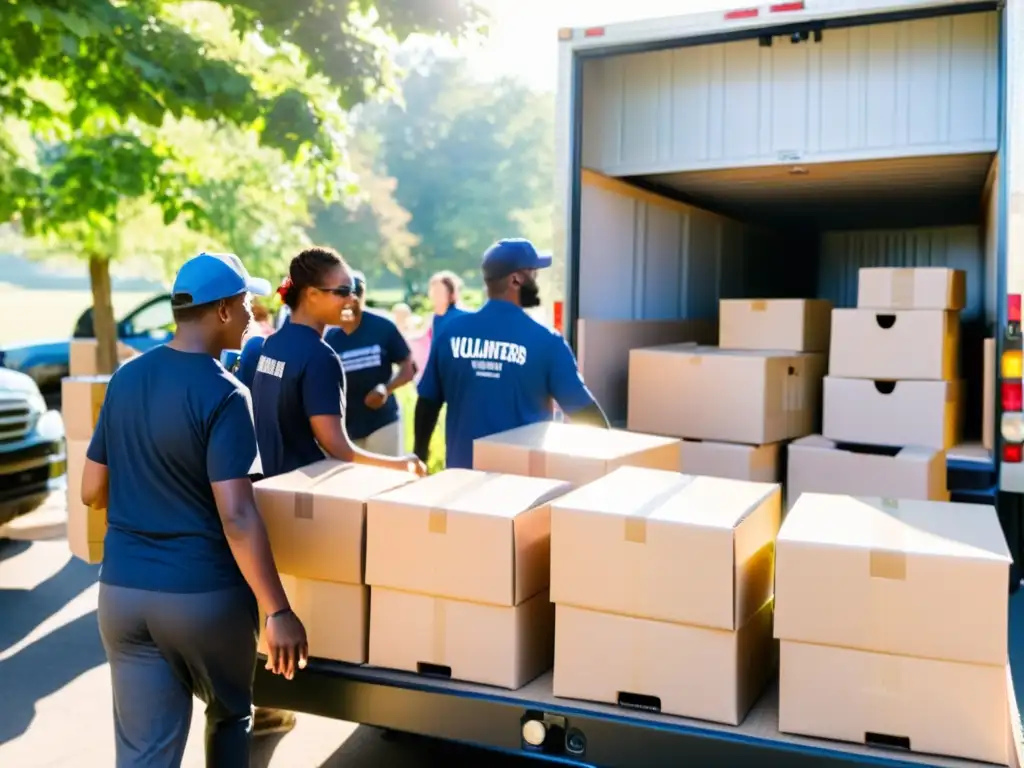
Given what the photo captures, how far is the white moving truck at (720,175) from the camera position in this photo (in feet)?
10.4

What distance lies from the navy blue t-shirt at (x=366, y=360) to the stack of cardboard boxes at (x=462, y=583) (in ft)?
10.8

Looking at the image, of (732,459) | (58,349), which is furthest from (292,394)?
(58,349)

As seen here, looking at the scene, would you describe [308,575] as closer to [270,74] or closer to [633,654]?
[633,654]

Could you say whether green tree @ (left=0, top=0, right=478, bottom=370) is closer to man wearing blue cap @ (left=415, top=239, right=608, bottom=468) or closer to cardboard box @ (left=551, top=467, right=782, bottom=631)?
man wearing blue cap @ (left=415, top=239, right=608, bottom=468)

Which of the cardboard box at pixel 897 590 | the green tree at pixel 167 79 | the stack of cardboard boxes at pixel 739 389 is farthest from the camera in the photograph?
the green tree at pixel 167 79

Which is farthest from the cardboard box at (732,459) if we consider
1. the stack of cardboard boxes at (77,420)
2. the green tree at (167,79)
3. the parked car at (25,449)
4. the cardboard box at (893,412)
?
the green tree at (167,79)

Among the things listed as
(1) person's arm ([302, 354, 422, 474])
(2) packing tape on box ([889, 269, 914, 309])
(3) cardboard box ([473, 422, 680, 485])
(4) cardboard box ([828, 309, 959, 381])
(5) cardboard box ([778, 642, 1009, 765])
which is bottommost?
(5) cardboard box ([778, 642, 1009, 765])

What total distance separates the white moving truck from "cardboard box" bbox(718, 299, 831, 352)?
60cm

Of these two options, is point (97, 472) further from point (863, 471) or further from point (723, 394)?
point (863, 471)

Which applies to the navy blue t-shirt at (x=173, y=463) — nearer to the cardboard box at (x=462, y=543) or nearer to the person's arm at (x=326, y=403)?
the cardboard box at (x=462, y=543)

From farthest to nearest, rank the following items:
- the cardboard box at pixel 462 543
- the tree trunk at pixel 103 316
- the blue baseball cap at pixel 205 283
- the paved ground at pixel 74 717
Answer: the tree trunk at pixel 103 316 < the paved ground at pixel 74 717 < the cardboard box at pixel 462 543 < the blue baseball cap at pixel 205 283

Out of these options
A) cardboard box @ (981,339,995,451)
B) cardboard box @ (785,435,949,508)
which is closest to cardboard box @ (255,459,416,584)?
cardboard box @ (785,435,949,508)

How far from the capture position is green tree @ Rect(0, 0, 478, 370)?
7.91 metres

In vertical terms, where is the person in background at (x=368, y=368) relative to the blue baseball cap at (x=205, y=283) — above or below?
below
